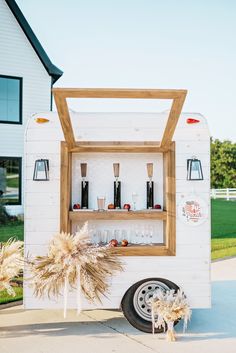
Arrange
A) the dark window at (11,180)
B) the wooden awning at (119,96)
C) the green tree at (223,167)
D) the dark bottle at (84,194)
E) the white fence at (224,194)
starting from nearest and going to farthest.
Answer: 1. the wooden awning at (119,96)
2. the dark bottle at (84,194)
3. the dark window at (11,180)
4. the white fence at (224,194)
5. the green tree at (223,167)

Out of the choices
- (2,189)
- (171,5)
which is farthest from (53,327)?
(2,189)

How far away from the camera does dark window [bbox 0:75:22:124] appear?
1538 cm

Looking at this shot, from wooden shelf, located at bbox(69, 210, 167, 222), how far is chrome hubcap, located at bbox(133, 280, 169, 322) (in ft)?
2.36

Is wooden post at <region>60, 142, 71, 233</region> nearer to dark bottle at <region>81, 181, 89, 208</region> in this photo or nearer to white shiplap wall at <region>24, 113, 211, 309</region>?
white shiplap wall at <region>24, 113, 211, 309</region>

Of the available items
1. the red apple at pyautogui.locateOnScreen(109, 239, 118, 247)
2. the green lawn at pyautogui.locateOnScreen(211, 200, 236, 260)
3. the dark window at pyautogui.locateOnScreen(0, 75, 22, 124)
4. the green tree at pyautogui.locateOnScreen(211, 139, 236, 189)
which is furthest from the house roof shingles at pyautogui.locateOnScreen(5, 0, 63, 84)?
the green tree at pyautogui.locateOnScreen(211, 139, 236, 189)

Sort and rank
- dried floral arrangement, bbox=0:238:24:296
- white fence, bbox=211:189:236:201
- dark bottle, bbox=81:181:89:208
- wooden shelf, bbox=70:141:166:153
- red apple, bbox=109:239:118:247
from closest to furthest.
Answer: dried floral arrangement, bbox=0:238:24:296 < red apple, bbox=109:239:118:247 < wooden shelf, bbox=70:141:166:153 < dark bottle, bbox=81:181:89:208 < white fence, bbox=211:189:236:201

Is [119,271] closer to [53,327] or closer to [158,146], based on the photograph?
[53,327]

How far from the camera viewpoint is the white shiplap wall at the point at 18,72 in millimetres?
15156

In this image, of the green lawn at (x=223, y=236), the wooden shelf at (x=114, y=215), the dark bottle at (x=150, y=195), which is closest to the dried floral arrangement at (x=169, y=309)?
the wooden shelf at (x=114, y=215)

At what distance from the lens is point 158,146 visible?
17.6ft

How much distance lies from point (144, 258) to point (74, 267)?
84cm

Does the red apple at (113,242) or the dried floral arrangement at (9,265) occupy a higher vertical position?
the red apple at (113,242)

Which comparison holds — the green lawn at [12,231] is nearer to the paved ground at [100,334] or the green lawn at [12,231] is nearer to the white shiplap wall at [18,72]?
the white shiplap wall at [18,72]

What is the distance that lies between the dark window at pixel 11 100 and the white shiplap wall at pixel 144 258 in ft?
34.3
